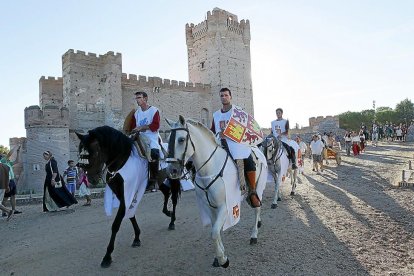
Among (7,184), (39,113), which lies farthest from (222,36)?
(7,184)

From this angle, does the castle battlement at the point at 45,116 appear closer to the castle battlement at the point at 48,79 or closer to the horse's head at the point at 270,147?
the castle battlement at the point at 48,79

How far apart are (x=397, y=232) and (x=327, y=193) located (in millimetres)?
4419

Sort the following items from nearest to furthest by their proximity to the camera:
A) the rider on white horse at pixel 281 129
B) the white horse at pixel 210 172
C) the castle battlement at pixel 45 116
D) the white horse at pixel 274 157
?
the white horse at pixel 210 172 → the white horse at pixel 274 157 → the rider on white horse at pixel 281 129 → the castle battlement at pixel 45 116

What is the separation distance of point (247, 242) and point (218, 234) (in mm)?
1746

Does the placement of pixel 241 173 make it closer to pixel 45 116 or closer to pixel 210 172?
pixel 210 172

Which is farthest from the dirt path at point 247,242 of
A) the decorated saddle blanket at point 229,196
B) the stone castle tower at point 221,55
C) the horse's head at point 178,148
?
the stone castle tower at point 221,55

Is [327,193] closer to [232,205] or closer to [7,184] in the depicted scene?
[232,205]

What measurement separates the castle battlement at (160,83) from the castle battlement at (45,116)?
9.85 metres

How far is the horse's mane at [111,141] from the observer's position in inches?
214

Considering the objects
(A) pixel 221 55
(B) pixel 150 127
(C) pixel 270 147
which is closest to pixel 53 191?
(B) pixel 150 127

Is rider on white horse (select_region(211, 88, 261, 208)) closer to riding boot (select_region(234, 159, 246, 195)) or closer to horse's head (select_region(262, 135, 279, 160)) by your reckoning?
riding boot (select_region(234, 159, 246, 195))

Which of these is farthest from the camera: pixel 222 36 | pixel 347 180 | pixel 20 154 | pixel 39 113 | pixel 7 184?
pixel 222 36

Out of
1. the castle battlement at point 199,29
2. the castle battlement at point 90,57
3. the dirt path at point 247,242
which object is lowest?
the dirt path at point 247,242

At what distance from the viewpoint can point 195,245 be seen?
5969 millimetres
